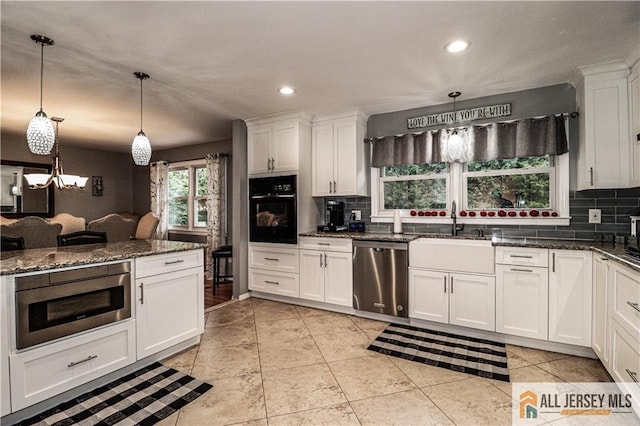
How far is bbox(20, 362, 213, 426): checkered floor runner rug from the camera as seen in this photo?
176 centimetres

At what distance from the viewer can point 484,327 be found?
111 inches

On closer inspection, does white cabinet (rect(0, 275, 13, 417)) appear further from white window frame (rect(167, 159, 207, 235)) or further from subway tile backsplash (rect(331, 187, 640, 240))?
white window frame (rect(167, 159, 207, 235))

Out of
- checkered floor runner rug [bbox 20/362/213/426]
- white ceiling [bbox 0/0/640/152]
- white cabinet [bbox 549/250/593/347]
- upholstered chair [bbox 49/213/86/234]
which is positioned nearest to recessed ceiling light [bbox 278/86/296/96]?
white ceiling [bbox 0/0/640/152]

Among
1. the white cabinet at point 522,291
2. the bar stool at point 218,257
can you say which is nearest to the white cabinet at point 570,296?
the white cabinet at point 522,291

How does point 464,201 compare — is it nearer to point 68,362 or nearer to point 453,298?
point 453,298

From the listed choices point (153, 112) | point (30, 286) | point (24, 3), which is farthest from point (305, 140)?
point (30, 286)

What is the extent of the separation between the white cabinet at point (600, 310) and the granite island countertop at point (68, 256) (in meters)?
3.00

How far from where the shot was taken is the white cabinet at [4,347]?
63.9 inches

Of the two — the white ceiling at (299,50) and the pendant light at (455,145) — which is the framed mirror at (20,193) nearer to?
the white ceiling at (299,50)

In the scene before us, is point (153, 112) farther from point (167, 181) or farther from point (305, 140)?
point (167, 181)

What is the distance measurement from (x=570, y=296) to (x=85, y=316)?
11.3 ft

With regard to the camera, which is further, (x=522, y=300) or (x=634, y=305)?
(x=522, y=300)

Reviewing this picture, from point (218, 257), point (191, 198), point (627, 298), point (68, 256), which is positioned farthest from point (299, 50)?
point (191, 198)

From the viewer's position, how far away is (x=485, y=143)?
330cm
